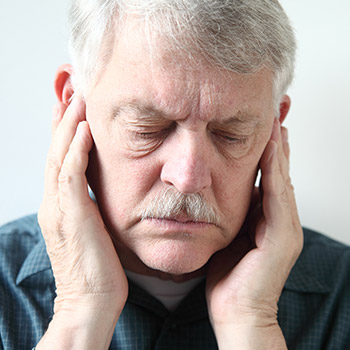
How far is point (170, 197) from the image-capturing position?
1.47 m

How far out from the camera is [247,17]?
4.69 feet

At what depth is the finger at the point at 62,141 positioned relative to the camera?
5.42 ft

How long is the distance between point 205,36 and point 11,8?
1.16 meters

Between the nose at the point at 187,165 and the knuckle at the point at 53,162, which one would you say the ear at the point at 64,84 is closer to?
the knuckle at the point at 53,162

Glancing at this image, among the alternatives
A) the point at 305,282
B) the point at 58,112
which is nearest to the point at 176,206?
the point at 58,112

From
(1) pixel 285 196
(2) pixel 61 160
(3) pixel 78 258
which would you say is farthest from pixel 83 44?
(1) pixel 285 196

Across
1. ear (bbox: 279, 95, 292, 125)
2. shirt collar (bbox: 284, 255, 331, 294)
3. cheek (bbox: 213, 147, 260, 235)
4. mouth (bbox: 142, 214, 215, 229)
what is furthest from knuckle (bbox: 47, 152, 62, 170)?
shirt collar (bbox: 284, 255, 331, 294)

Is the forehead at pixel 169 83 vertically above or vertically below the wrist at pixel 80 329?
above

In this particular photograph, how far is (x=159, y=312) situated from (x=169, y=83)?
871mm

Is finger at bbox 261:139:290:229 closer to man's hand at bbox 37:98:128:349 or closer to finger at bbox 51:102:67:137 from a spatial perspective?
man's hand at bbox 37:98:128:349

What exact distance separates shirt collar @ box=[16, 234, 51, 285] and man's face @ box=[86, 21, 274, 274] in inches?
14.4

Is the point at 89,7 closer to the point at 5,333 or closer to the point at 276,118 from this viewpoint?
the point at 276,118

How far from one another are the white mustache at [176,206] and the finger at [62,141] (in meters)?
0.35

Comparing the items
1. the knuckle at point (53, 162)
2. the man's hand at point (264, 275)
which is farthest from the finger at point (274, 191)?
the knuckle at point (53, 162)
